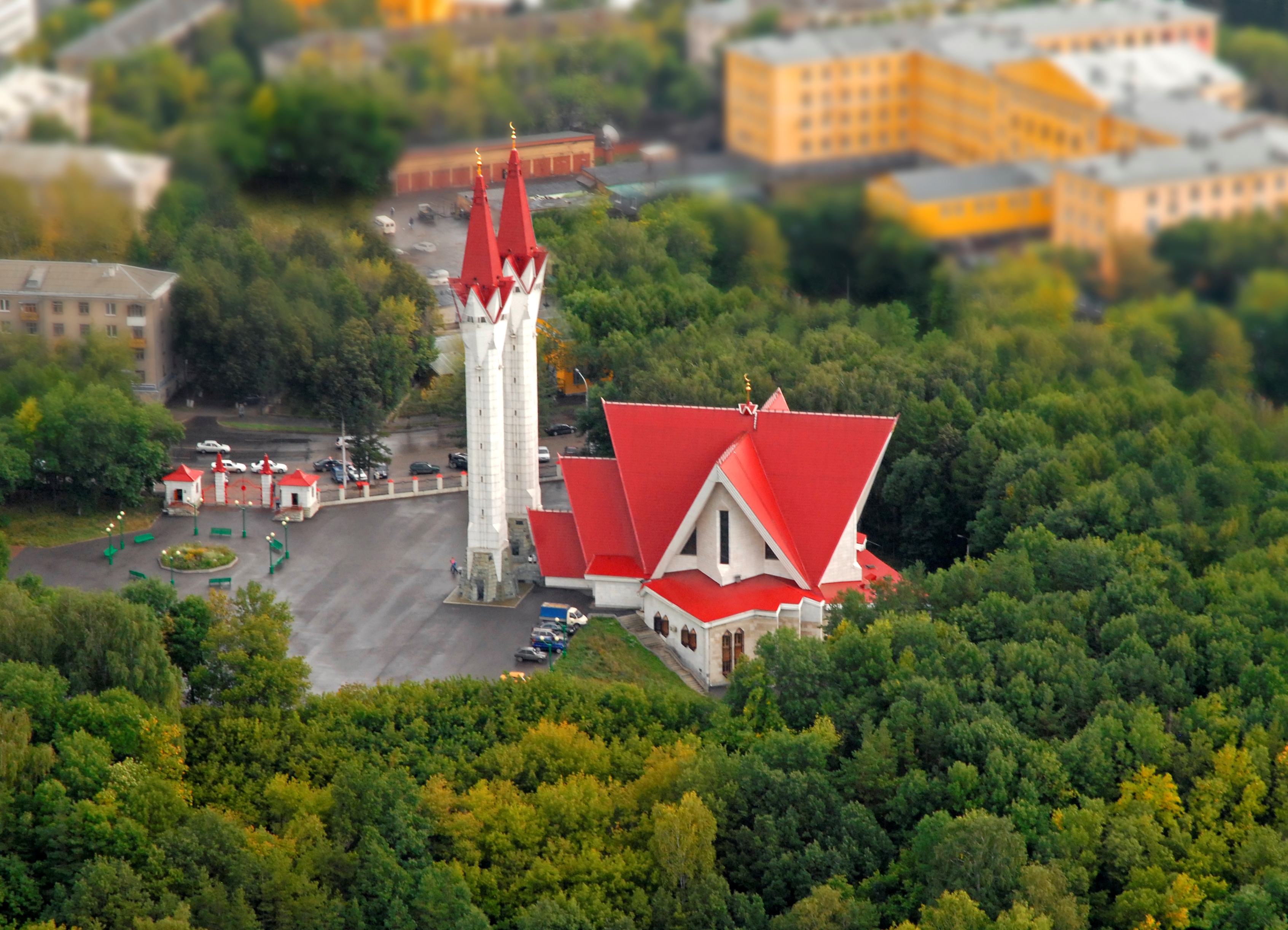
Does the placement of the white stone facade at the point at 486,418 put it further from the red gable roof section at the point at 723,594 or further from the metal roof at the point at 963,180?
the metal roof at the point at 963,180

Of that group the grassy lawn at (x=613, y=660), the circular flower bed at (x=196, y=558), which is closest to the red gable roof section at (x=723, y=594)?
the grassy lawn at (x=613, y=660)

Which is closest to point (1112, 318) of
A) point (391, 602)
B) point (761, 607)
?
point (761, 607)

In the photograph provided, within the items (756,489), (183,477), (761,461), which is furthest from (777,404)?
(183,477)

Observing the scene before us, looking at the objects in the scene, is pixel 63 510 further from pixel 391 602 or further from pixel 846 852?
pixel 846 852

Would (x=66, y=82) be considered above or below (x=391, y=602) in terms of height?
above

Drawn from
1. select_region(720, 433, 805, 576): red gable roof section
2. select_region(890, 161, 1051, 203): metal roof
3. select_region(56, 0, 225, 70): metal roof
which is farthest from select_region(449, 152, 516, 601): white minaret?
select_region(890, 161, 1051, 203): metal roof

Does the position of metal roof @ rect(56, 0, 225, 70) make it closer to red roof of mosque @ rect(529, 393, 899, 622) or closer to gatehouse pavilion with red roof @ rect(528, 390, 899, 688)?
red roof of mosque @ rect(529, 393, 899, 622)

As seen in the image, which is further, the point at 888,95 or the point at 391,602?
the point at 391,602

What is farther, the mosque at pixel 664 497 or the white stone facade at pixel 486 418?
the white stone facade at pixel 486 418

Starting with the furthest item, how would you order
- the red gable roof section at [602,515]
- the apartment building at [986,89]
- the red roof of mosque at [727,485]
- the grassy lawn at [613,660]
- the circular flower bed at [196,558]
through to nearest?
the circular flower bed at [196,558] < the red gable roof section at [602,515] < the red roof of mosque at [727,485] < the grassy lawn at [613,660] < the apartment building at [986,89]
